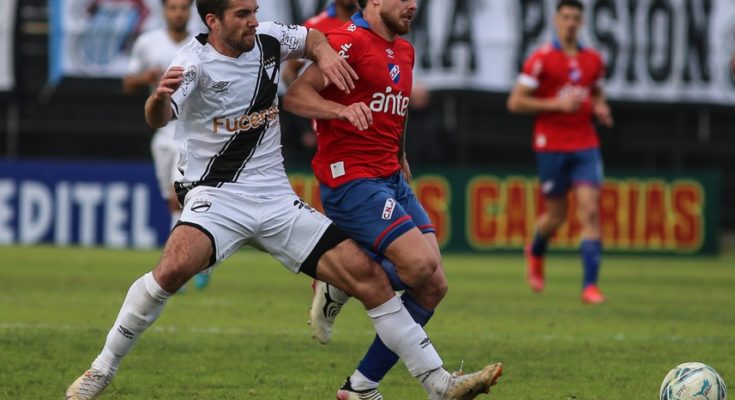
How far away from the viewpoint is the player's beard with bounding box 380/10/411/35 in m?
7.09

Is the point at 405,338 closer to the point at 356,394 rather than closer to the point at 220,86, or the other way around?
the point at 356,394

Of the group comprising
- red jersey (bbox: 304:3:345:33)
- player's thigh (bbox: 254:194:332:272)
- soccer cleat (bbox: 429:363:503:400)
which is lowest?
soccer cleat (bbox: 429:363:503:400)

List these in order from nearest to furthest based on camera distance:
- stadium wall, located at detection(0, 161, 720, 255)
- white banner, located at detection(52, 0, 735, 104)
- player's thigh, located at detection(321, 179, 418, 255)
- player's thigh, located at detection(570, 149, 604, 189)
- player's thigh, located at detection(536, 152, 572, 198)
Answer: player's thigh, located at detection(321, 179, 418, 255) < player's thigh, located at detection(570, 149, 604, 189) < player's thigh, located at detection(536, 152, 572, 198) < stadium wall, located at detection(0, 161, 720, 255) < white banner, located at detection(52, 0, 735, 104)

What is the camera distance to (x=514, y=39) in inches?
781

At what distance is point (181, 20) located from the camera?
12.6m

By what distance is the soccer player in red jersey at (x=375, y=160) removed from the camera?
6.62 m

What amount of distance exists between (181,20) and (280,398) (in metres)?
6.55

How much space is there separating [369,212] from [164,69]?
6456 mm

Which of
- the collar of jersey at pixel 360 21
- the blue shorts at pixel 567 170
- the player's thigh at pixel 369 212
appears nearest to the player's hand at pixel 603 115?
the blue shorts at pixel 567 170

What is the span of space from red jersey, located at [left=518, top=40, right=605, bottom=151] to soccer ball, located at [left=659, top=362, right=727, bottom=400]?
20.7ft

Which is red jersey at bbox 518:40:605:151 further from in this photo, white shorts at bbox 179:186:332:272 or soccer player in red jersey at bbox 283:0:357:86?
white shorts at bbox 179:186:332:272

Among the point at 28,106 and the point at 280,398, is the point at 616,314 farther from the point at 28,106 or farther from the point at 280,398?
the point at 28,106

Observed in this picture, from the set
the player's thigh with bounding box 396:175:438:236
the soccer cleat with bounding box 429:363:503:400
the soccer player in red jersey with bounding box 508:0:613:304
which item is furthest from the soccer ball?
the soccer player in red jersey with bounding box 508:0:613:304

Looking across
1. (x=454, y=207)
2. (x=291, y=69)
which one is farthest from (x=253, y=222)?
(x=454, y=207)
